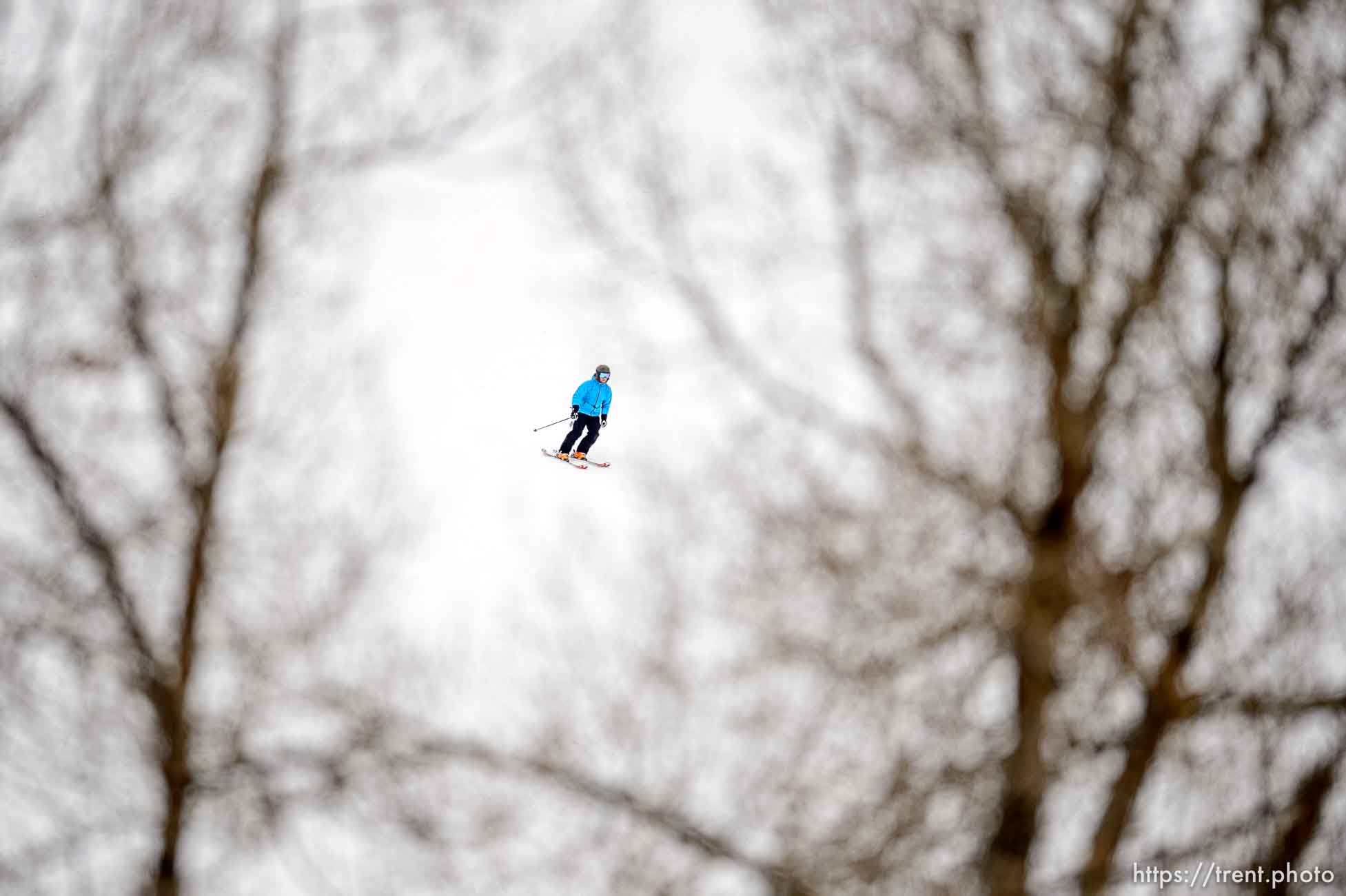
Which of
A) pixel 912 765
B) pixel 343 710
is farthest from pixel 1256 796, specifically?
pixel 343 710

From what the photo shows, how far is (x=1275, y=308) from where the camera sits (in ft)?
9.42

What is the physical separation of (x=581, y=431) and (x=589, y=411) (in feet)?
0.39

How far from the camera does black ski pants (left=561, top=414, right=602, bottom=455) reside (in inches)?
183

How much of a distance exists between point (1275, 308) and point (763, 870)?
2.13 metres

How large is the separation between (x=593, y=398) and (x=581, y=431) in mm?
188

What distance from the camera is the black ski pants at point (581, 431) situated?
4.66m

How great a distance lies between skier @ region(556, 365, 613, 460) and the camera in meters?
4.58

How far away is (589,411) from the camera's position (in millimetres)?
4648

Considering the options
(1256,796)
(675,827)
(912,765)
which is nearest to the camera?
(1256,796)

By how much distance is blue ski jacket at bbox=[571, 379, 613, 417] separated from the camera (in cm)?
459

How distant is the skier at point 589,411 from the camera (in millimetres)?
4582

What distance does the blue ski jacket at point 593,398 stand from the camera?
4.59 metres

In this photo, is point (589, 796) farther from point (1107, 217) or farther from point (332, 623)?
point (1107, 217)

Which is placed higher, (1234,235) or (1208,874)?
(1234,235)
